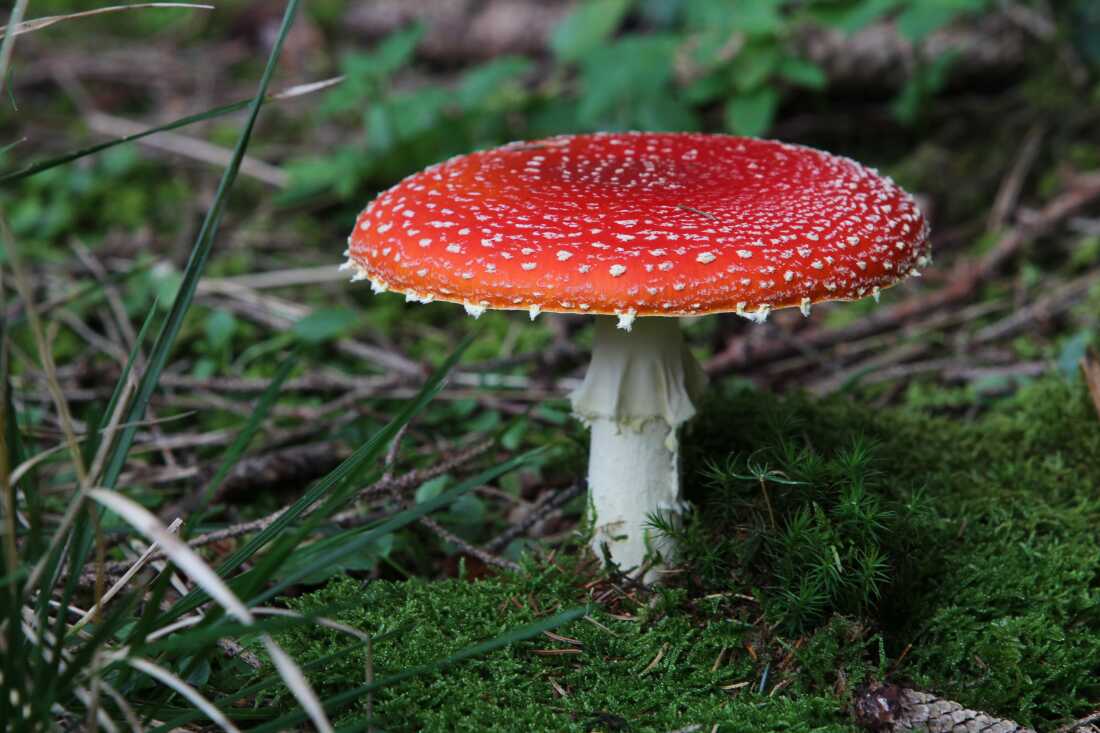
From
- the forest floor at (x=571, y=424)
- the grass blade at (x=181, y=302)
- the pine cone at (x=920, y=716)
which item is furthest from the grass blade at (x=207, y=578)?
the pine cone at (x=920, y=716)

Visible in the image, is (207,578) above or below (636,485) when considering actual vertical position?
above

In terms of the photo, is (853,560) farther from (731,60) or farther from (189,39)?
(189,39)

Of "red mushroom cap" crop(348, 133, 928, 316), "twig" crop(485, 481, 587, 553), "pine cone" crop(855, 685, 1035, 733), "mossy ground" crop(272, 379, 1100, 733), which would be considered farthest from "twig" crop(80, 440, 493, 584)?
"pine cone" crop(855, 685, 1035, 733)

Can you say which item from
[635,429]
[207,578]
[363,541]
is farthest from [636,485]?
[207,578]

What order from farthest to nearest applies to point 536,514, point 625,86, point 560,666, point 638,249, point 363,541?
point 625,86, point 536,514, point 560,666, point 638,249, point 363,541

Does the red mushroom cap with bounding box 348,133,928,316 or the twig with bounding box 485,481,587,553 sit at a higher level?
the red mushroom cap with bounding box 348,133,928,316

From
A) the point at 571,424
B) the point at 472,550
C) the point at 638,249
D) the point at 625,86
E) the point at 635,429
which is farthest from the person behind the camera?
the point at 625,86

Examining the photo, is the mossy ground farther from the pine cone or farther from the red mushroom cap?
the red mushroom cap

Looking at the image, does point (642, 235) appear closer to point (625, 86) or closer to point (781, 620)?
point (781, 620)
